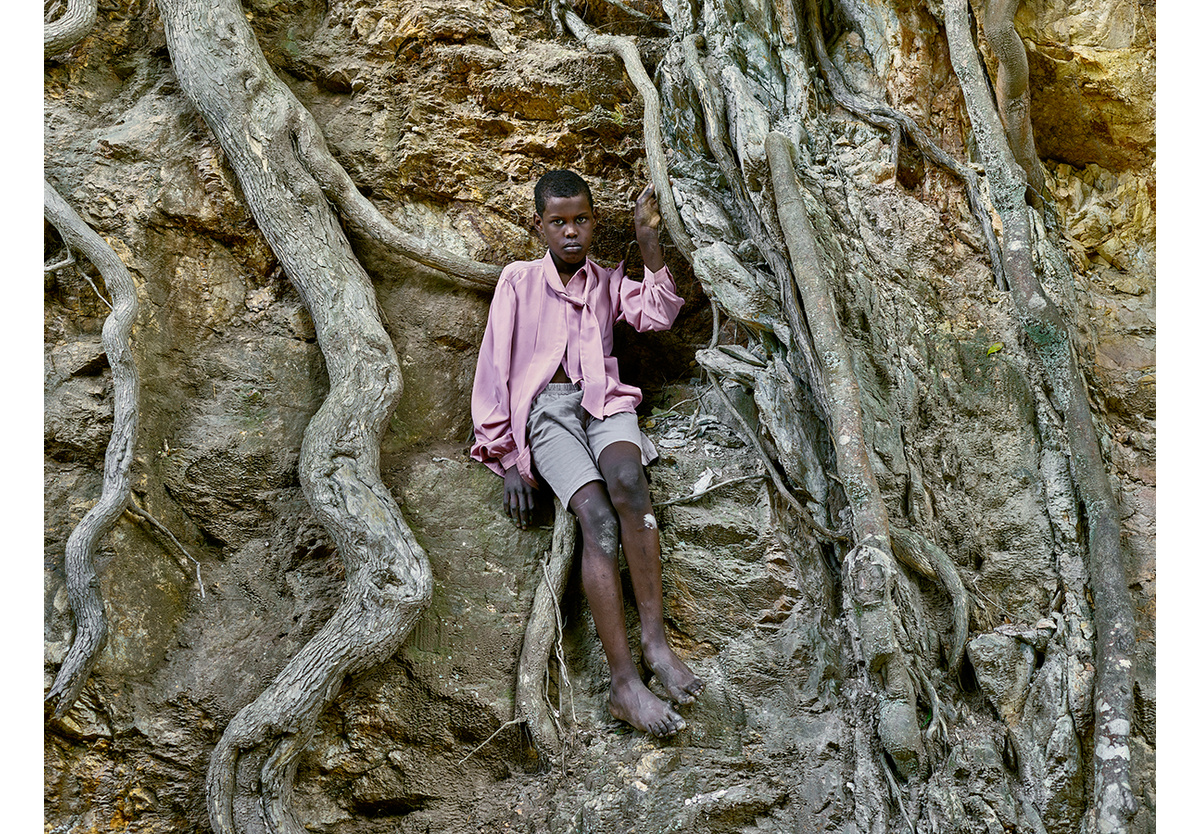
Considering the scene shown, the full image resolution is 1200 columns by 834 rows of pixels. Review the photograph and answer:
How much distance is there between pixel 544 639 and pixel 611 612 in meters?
0.21

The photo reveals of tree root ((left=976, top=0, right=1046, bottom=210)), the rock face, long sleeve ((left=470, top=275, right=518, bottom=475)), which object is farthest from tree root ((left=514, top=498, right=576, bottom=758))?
tree root ((left=976, top=0, right=1046, bottom=210))

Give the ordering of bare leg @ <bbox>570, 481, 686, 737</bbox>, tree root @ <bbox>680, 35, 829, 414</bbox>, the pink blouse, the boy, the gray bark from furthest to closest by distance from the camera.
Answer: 1. the pink blouse
2. tree root @ <bbox>680, 35, 829, 414</bbox>
3. the boy
4. bare leg @ <bbox>570, 481, 686, 737</bbox>
5. the gray bark

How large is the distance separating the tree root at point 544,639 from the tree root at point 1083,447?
128 cm

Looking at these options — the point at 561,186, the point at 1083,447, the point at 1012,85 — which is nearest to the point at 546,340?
the point at 561,186

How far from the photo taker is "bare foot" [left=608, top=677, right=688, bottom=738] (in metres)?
2.19

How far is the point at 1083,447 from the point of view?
2.37 meters

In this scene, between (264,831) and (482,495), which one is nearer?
(264,831)

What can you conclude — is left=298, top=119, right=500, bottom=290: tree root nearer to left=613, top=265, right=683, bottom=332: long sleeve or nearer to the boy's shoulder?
the boy's shoulder

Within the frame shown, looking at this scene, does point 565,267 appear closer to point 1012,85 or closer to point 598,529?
point 598,529

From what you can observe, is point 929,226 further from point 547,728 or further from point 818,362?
point 547,728

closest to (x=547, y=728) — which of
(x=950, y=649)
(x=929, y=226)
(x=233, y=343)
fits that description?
(x=950, y=649)

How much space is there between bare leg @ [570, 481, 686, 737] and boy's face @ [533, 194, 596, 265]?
79 centimetres

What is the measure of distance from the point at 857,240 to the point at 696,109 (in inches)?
28.7

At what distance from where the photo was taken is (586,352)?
109 inches
